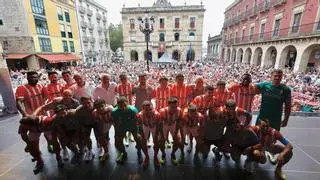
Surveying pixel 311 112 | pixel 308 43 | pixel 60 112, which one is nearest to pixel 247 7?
pixel 308 43

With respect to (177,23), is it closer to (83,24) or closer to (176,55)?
(176,55)

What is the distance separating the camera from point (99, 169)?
2748 millimetres

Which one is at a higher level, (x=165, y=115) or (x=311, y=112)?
(x=165, y=115)

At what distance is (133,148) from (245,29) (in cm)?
2374

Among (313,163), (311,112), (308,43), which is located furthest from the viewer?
(308,43)

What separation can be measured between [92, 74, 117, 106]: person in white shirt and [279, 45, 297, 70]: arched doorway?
15993mm

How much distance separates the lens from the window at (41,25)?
17042 mm

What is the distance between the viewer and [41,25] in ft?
57.8

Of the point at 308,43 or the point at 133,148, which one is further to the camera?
the point at 308,43

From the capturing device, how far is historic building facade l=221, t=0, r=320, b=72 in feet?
37.3

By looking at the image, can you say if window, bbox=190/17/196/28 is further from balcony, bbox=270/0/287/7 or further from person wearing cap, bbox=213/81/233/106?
person wearing cap, bbox=213/81/233/106

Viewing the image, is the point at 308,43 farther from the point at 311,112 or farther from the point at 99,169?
the point at 99,169

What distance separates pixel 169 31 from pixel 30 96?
27301 mm

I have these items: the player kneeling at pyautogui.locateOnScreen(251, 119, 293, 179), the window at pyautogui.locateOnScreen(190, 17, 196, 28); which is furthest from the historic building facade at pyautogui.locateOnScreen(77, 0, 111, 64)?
the player kneeling at pyautogui.locateOnScreen(251, 119, 293, 179)
